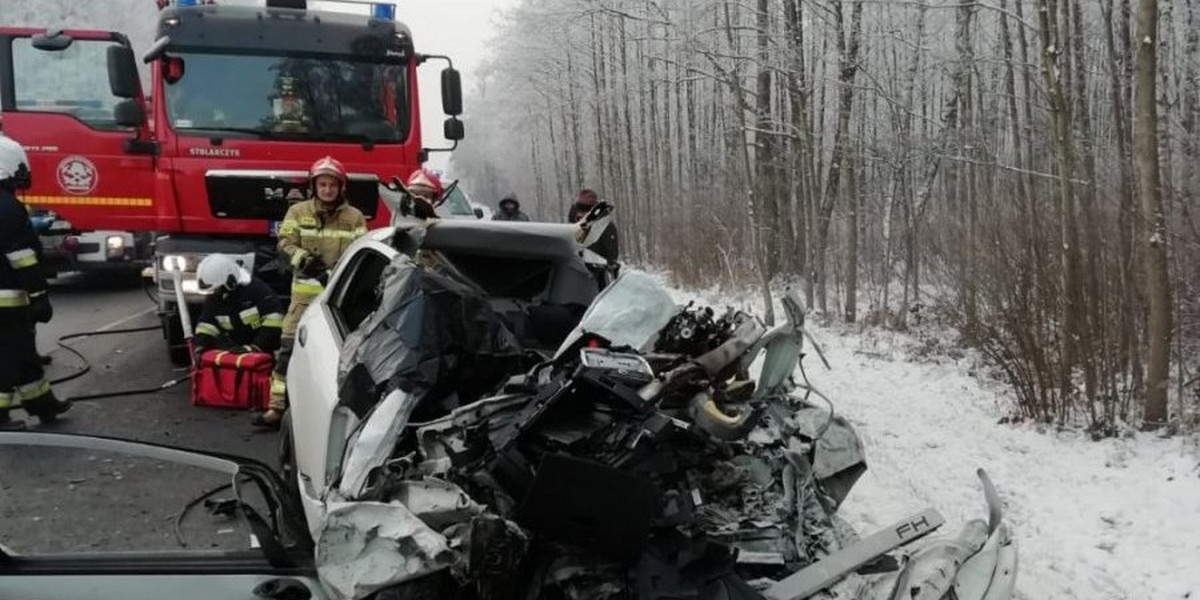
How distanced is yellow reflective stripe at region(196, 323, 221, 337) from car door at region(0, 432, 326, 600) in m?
4.18

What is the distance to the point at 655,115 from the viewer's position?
27.1 metres

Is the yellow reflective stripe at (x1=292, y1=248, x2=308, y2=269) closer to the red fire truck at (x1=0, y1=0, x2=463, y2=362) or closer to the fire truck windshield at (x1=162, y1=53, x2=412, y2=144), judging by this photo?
the red fire truck at (x1=0, y1=0, x2=463, y2=362)

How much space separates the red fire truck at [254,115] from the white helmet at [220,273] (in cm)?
68

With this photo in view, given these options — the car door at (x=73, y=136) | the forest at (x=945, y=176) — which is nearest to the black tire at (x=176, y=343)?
the car door at (x=73, y=136)

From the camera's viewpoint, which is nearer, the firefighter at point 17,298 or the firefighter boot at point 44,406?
the firefighter at point 17,298

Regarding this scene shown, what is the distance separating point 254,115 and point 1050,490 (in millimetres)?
6777

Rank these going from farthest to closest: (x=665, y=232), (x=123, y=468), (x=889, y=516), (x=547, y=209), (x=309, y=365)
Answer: (x=547, y=209), (x=665, y=232), (x=889, y=516), (x=309, y=365), (x=123, y=468)

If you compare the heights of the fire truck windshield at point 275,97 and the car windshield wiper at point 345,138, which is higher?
the fire truck windshield at point 275,97

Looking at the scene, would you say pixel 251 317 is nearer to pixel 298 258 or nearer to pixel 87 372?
pixel 298 258

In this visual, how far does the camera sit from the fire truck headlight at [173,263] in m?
6.91

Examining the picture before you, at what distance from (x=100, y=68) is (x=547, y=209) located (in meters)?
32.0

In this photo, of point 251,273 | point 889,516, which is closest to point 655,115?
A: point 251,273

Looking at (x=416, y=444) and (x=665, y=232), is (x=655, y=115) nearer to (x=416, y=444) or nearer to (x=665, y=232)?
(x=665, y=232)

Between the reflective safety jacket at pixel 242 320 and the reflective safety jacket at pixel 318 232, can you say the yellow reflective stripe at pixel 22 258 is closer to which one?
the reflective safety jacket at pixel 242 320
